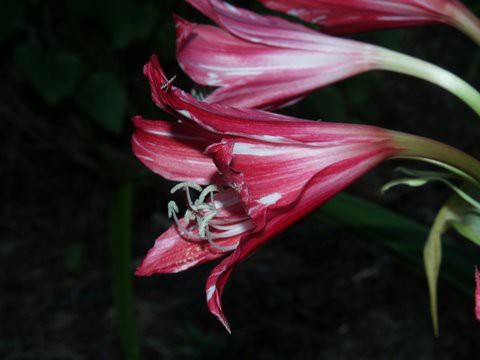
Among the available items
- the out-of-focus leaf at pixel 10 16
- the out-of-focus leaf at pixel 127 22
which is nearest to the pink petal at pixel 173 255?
the out-of-focus leaf at pixel 127 22

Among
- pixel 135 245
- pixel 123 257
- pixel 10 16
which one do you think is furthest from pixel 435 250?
pixel 135 245

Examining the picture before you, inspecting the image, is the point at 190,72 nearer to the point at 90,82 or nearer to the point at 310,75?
the point at 310,75

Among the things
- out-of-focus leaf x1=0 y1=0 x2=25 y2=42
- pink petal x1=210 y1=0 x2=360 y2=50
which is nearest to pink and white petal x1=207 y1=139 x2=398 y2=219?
pink petal x1=210 y1=0 x2=360 y2=50

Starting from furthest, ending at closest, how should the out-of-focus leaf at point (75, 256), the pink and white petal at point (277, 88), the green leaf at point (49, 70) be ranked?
the out-of-focus leaf at point (75, 256) → the green leaf at point (49, 70) → the pink and white petal at point (277, 88)

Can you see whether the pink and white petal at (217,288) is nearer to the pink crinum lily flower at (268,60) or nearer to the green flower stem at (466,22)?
the pink crinum lily flower at (268,60)

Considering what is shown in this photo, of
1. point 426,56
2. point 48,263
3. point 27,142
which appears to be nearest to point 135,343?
point 48,263

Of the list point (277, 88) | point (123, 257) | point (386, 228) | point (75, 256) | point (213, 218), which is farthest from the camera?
point (75, 256)

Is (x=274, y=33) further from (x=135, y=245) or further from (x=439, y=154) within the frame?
(x=135, y=245)
